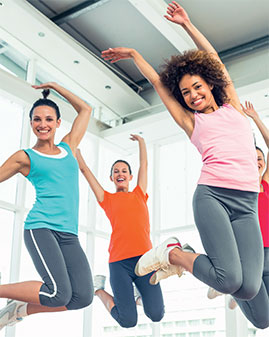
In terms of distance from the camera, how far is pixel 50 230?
286 centimetres

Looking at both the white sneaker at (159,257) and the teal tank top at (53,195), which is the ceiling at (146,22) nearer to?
the teal tank top at (53,195)

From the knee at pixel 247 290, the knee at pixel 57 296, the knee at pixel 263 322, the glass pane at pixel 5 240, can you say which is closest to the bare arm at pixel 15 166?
the knee at pixel 57 296

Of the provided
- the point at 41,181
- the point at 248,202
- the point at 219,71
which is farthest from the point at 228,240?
the point at 41,181

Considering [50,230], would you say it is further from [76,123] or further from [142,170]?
[142,170]

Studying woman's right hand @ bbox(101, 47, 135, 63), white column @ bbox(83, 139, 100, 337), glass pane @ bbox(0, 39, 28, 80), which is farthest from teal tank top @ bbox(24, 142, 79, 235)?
white column @ bbox(83, 139, 100, 337)

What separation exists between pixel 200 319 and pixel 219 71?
4299 millimetres

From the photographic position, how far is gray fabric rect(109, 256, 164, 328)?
363cm

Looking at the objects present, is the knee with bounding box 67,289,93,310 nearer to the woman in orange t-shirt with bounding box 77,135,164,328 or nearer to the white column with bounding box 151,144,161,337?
the woman in orange t-shirt with bounding box 77,135,164,328

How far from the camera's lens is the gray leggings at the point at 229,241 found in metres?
2.28

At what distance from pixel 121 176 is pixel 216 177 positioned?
1780mm

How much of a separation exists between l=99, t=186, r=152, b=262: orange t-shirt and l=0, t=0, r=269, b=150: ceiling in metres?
2.34

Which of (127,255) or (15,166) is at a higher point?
(15,166)

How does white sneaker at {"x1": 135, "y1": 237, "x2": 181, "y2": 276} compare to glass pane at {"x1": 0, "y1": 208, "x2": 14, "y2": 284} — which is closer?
white sneaker at {"x1": 135, "y1": 237, "x2": 181, "y2": 276}

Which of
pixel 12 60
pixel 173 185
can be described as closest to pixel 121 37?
pixel 12 60
